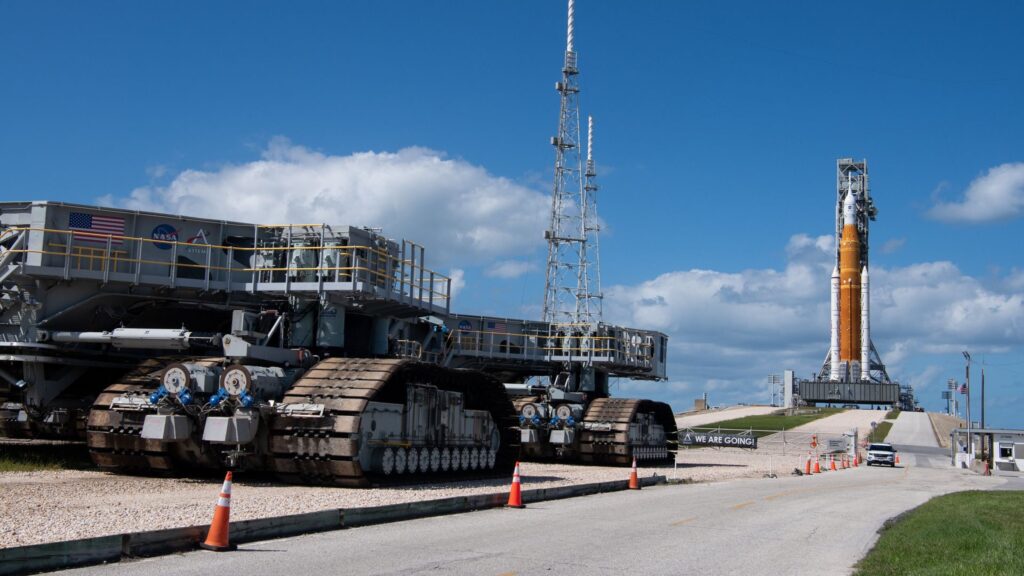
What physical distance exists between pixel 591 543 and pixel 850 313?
94539mm

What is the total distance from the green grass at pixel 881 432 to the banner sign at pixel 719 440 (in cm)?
1793

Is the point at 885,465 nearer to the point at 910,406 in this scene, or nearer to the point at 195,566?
the point at 195,566

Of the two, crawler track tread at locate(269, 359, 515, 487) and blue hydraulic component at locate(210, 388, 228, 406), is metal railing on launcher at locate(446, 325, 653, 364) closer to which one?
crawler track tread at locate(269, 359, 515, 487)

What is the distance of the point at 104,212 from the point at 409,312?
7.98 meters

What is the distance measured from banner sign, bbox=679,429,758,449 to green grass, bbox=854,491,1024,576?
33199 millimetres

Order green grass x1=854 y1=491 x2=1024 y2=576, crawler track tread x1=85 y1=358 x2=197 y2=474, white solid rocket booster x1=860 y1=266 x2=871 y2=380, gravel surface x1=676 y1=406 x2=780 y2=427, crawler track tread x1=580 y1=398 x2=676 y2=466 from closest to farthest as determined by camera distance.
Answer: green grass x1=854 y1=491 x2=1024 y2=576
crawler track tread x1=85 y1=358 x2=197 y2=474
crawler track tread x1=580 y1=398 x2=676 y2=466
gravel surface x1=676 y1=406 x2=780 y2=427
white solid rocket booster x1=860 y1=266 x2=871 y2=380

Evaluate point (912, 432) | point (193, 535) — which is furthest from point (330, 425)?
point (912, 432)

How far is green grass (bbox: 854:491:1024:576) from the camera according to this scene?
10816 millimetres

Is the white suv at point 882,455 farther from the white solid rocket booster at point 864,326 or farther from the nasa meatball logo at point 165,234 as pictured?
the white solid rocket booster at point 864,326

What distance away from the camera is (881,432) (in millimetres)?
75750

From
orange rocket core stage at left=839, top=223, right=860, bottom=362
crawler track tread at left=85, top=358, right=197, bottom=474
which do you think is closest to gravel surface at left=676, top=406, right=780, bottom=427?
orange rocket core stage at left=839, top=223, right=860, bottom=362

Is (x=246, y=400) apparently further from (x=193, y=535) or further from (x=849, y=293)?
(x=849, y=293)

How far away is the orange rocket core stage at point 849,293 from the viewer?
100000 millimetres

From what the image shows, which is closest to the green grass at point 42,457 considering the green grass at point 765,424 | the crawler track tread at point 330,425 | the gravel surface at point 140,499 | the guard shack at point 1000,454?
the gravel surface at point 140,499
